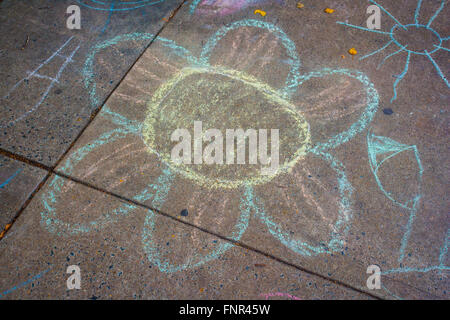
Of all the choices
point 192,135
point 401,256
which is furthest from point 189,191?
point 401,256

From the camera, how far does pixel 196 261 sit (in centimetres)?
205

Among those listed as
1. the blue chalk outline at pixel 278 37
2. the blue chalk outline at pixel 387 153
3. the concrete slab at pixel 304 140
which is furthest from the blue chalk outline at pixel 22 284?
the blue chalk outline at pixel 387 153

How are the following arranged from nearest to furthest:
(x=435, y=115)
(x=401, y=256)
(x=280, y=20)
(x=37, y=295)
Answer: (x=37, y=295)
(x=401, y=256)
(x=435, y=115)
(x=280, y=20)

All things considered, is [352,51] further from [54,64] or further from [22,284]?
[22,284]

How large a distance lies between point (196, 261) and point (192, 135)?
0.91 metres

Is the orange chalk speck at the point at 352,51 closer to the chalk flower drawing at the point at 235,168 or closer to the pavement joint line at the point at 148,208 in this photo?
the chalk flower drawing at the point at 235,168

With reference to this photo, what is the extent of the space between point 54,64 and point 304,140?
214cm

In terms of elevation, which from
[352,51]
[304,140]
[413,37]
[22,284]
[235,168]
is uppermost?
[413,37]

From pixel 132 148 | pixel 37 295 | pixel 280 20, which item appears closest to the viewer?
pixel 37 295

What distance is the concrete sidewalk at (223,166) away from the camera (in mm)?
2029

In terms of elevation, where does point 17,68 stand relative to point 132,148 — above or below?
above

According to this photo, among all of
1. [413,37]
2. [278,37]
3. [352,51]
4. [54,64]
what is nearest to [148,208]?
[54,64]

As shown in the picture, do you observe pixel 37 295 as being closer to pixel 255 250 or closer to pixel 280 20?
pixel 255 250

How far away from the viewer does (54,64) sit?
2883 millimetres
